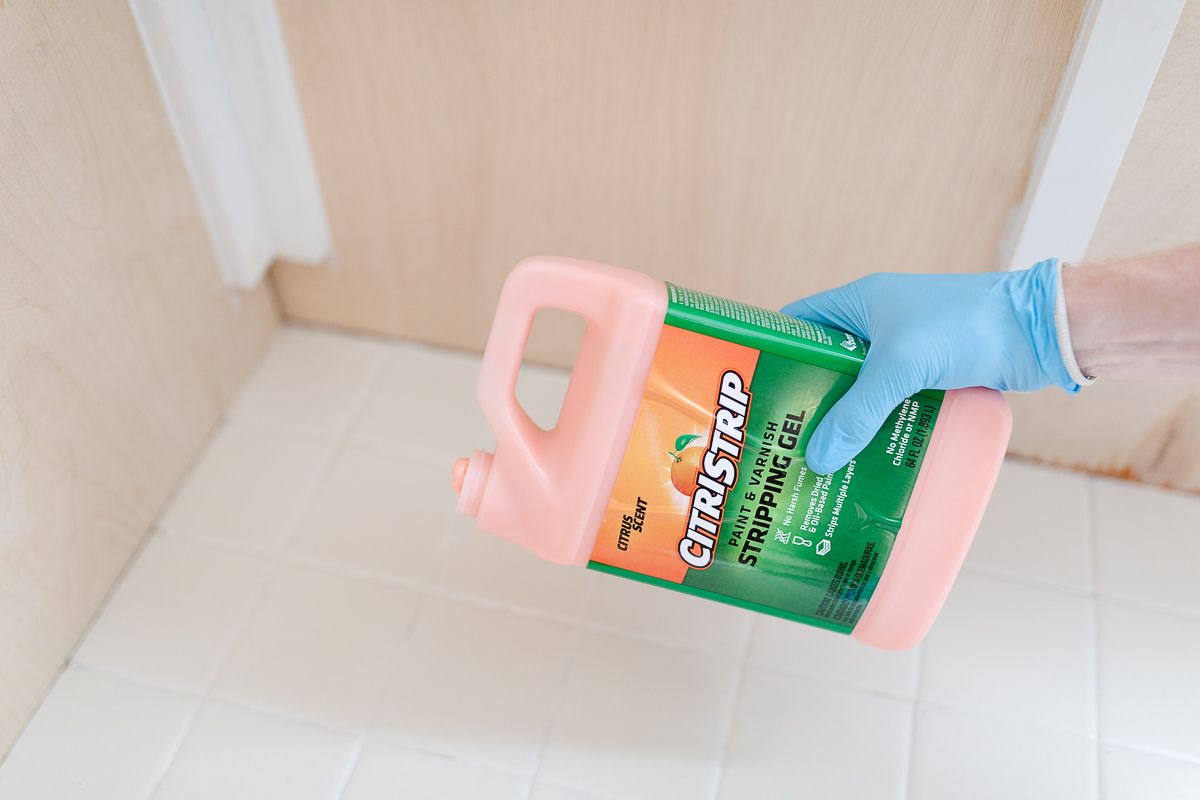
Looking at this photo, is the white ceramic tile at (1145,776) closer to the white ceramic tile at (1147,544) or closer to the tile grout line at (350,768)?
the white ceramic tile at (1147,544)

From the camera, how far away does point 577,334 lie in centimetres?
126

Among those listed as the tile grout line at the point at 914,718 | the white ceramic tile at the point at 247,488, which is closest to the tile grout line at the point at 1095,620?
the tile grout line at the point at 914,718

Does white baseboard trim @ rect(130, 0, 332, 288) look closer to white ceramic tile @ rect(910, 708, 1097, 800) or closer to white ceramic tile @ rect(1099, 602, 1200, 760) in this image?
white ceramic tile @ rect(910, 708, 1097, 800)

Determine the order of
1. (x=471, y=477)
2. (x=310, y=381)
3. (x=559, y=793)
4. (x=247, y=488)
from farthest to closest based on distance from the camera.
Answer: (x=310, y=381), (x=247, y=488), (x=559, y=793), (x=471, y=477)

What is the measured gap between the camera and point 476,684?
3.41 ft

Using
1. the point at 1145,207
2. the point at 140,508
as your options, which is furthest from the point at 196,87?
the point at 1145,207

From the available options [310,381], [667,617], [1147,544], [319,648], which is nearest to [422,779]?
[319,648]

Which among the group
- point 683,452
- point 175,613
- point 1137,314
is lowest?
point 175,613

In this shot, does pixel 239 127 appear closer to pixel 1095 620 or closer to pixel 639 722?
pixel 639 722

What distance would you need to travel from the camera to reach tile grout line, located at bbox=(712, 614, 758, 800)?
0.98 metres

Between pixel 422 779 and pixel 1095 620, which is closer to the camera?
pixel 422 779

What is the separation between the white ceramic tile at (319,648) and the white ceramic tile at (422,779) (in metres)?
0.05

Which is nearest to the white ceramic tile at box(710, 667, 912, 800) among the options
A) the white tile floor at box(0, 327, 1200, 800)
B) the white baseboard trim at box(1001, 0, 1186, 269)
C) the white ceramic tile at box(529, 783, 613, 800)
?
the white tile floor at box(0, 327, 1200, 800)

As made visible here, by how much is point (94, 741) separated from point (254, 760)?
0.15m
